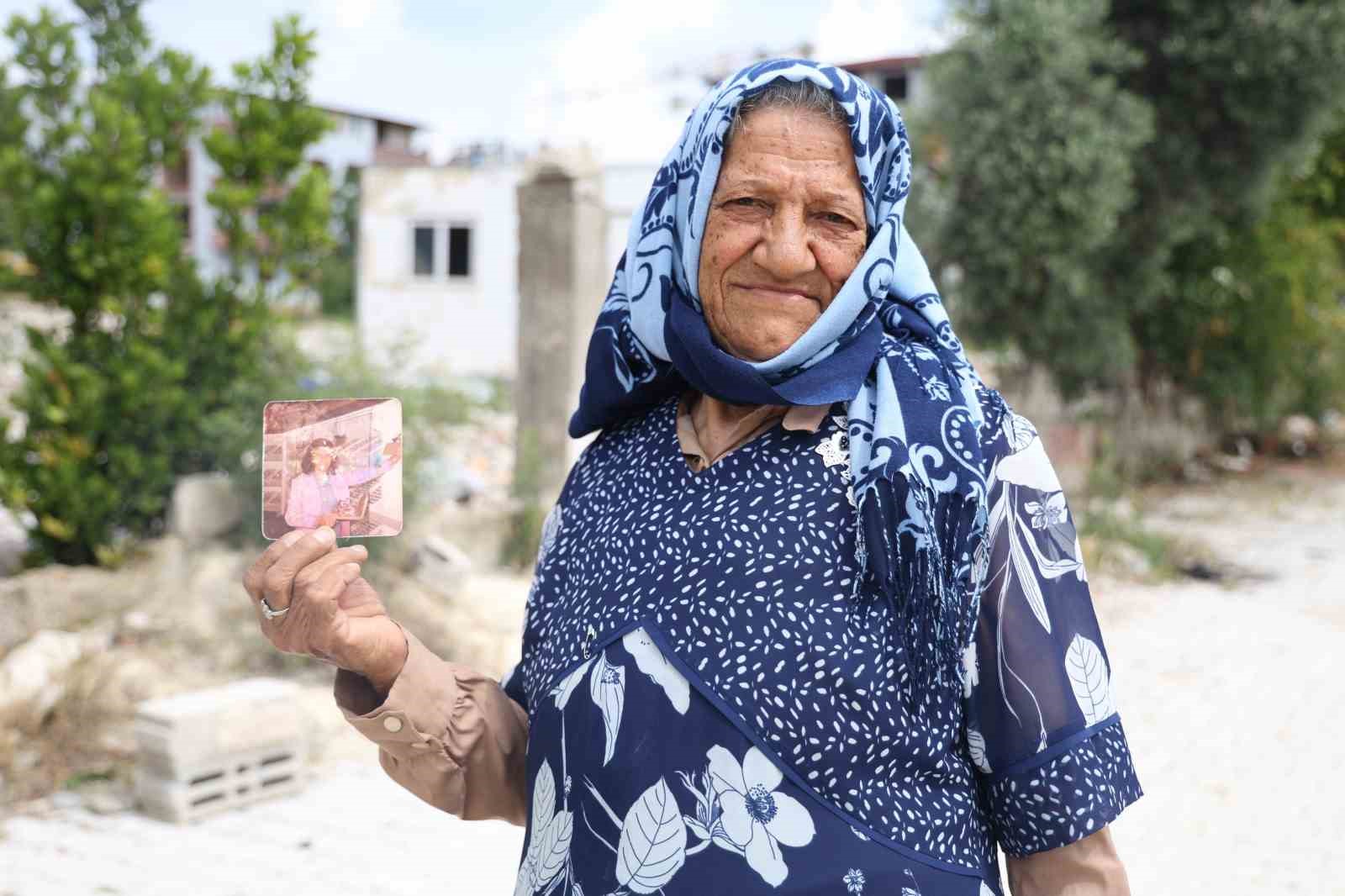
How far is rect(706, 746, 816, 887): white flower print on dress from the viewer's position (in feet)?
4.94

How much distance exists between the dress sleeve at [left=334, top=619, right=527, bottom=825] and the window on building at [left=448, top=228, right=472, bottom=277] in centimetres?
2133

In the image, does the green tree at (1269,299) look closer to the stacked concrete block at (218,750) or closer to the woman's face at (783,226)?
the stacked concrete block at (218,750)

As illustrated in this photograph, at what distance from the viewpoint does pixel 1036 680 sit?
153 cm

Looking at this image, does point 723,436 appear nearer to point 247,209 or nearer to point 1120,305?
point 247,209

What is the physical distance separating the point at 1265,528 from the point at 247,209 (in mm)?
9457

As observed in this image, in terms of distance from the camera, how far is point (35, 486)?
695cm

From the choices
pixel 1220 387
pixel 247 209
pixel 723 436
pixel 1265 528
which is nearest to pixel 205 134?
pixel 247 209

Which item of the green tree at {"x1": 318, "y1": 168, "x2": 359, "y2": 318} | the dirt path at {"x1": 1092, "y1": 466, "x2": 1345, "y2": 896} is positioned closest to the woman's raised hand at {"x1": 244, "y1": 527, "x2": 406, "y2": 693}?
the dirt path at {"x1": 1092, "y1": 466, "x2": 1345, "y2": 896}

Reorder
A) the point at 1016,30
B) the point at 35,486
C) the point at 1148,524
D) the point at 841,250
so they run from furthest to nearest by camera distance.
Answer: the point at 1148,524 < the point at 1016,30 < the point at 35,486 < the point at 841,250

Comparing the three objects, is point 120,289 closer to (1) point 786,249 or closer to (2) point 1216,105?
(1) point 786,249

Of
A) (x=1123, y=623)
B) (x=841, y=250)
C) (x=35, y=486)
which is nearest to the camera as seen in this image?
(x=841, y=250)

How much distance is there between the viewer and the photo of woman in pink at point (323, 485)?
5.32ft

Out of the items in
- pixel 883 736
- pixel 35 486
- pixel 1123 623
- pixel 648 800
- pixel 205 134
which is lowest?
pixel 1123 623

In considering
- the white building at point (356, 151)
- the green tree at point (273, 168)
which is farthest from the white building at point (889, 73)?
the green tree at point (273, 168)
